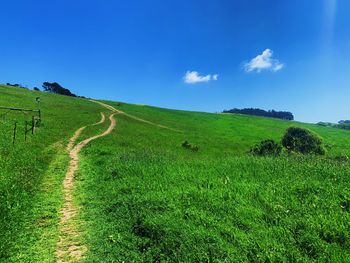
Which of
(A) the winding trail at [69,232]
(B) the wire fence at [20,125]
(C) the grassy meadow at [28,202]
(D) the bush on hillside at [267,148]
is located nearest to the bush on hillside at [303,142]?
(D) the bush on hillside at [267,148]

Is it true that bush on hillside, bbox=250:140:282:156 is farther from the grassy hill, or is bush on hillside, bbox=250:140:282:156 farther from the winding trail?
the winding trail

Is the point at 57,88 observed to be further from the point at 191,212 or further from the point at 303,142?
the point at 191,212

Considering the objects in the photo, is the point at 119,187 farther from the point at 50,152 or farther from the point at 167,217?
the point at 50,152

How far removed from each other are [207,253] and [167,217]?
229 centimetres

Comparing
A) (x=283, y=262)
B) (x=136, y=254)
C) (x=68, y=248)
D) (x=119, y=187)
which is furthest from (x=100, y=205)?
(x=283, y=262)

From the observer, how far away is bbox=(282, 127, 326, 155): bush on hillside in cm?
3416

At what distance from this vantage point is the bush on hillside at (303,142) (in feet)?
112

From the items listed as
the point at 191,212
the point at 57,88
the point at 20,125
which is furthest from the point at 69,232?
the point at 57,88

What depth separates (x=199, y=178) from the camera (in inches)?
561

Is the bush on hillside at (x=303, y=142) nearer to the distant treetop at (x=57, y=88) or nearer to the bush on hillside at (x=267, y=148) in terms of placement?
the bush on hillside at (x=267, y=148)

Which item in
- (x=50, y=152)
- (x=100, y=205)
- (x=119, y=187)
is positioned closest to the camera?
(x=100, y=205)

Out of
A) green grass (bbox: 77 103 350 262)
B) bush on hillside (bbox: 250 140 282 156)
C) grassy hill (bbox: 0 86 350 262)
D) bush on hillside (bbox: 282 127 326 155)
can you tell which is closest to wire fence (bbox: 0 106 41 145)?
grassy hill (bbox: 0 86 350 262)

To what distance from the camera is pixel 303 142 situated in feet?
113

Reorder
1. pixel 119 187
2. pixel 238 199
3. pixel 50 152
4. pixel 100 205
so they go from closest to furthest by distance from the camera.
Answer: pixel 238 199
pixel 100 205
pixel 119 187
pixel 50 152
